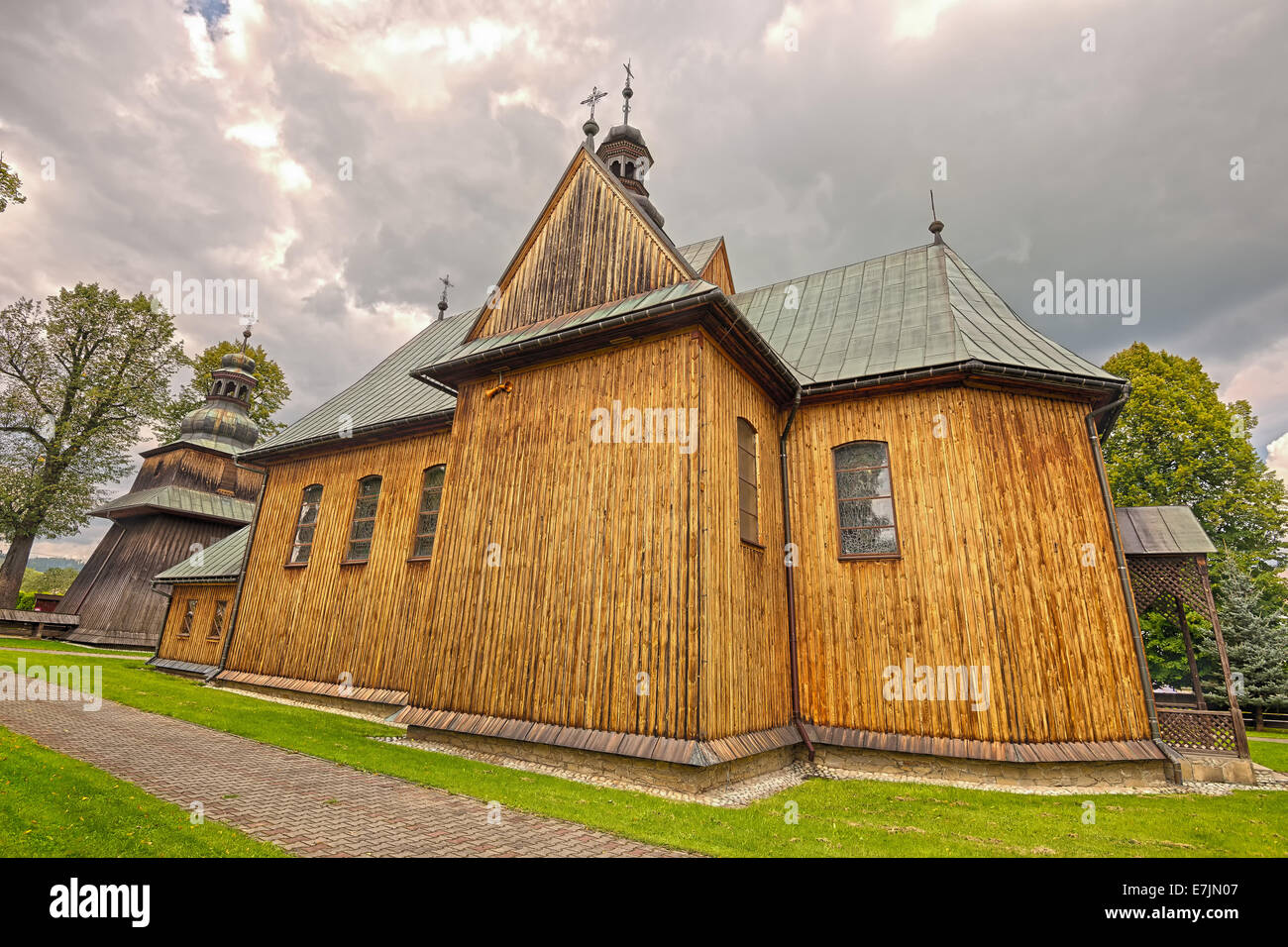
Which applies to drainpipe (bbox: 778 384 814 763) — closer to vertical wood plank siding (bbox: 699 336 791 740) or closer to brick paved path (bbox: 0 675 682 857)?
vertical wood plank siding (bbox: 699 336 791 740)

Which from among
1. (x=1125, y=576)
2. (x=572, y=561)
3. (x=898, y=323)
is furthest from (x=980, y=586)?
(x=572, y=561)

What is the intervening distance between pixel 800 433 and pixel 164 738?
1089 centimetres

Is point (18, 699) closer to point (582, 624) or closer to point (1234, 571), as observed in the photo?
point (582, 624)

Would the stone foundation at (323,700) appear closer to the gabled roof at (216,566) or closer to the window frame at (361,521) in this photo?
the window frame at (361,521)

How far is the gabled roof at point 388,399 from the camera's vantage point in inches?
581

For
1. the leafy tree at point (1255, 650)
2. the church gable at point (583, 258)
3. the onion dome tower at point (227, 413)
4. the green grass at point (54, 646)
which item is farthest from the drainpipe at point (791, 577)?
the onion dome tower at point (227, 413)

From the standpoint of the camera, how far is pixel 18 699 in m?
10.4

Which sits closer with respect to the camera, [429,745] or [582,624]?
[582,624]

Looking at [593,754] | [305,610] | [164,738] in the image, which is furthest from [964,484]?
[305,610]

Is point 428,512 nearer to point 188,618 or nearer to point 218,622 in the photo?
point 218,622

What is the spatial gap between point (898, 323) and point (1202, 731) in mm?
8493

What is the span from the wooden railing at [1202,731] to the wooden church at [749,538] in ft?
5.73

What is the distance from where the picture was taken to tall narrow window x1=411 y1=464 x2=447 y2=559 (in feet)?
43.3

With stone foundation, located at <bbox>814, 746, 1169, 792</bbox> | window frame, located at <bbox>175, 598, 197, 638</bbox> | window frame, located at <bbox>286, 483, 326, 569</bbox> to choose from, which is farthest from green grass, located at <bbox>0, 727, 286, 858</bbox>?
window frame, located at <bbox>175, 598, 197, 638</bbox>
